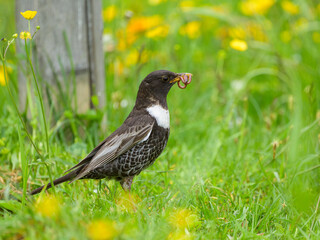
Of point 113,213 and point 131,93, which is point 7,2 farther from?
point 113,213

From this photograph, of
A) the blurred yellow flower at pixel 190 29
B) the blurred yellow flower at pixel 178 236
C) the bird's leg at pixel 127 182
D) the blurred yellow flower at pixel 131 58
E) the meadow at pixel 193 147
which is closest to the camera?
the blurred yellow flower at pixel 178 236

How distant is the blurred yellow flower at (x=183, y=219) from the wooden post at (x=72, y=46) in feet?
5.71

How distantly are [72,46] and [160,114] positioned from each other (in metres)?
1.34

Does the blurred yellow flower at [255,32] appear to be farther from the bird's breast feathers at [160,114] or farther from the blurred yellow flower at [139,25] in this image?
the bird's breast feathers at [160,114]

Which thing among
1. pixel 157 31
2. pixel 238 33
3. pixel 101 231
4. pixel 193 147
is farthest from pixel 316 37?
pixel 101 231

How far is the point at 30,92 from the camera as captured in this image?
3.90 metres

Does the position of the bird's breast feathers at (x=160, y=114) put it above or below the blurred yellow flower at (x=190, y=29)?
→ below

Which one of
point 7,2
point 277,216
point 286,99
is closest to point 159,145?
point 277,216

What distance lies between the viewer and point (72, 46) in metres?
4.07

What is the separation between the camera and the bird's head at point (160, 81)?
3.18 metres

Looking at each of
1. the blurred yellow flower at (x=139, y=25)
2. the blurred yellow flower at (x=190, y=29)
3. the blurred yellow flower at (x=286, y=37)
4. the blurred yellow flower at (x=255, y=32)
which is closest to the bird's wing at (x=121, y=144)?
the blurred yellow flower at (x=139, y=25)

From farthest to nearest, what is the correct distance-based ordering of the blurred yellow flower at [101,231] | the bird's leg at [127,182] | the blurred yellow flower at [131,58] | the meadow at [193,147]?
the blurred yellow flower at [131,58] → the bird's leg at [127,182] → the meadow at [193,147] → the blurred yellow flower at [101,231]

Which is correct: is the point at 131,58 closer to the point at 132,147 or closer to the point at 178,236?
the point at 132,147

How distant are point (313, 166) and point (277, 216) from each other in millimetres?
658
